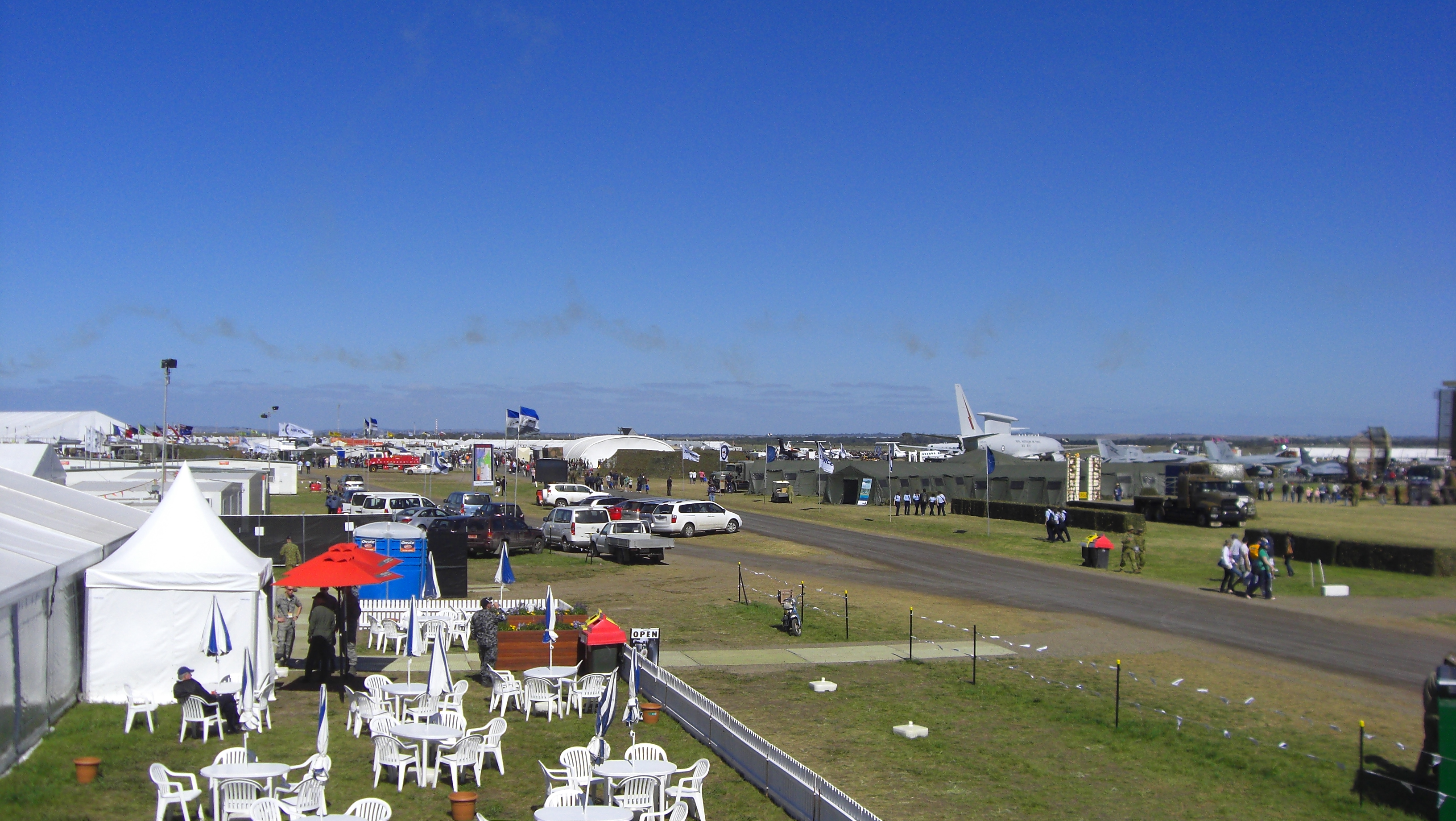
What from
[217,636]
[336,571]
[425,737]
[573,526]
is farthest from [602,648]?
[573,526]

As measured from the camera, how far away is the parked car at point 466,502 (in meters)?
40.9

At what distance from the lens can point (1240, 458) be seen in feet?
271

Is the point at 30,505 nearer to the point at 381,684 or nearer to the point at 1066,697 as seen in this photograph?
the point at 381,684

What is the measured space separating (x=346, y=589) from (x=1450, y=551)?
94.8 feet

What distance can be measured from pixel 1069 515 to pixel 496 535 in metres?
25.4

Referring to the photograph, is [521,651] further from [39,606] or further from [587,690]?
[39,606]

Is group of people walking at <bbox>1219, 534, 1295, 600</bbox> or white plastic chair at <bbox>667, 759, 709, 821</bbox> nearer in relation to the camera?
white plastic chair at <bbox>667, 759, 709, 821</bbox>

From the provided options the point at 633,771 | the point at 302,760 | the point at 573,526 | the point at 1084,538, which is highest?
the point at 633,771

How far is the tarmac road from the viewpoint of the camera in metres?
18.2

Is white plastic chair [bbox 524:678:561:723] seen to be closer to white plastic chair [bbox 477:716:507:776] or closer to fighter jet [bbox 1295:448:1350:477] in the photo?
white plastic chair [bbox 477:716:507:776]

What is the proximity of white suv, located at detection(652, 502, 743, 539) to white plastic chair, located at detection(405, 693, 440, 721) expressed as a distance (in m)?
26.7

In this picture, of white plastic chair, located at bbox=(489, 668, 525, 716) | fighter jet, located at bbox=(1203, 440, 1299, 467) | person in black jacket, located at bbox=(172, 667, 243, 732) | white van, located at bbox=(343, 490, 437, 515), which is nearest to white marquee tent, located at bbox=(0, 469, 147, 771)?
person in black jacket, located at bbox=(172, 667, 243, 732)

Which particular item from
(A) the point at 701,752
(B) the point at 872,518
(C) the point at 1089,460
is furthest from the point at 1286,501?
(A) the point at 701,752

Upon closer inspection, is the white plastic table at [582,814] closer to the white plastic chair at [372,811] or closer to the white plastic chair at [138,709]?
the white plastic chair at [372,811]
